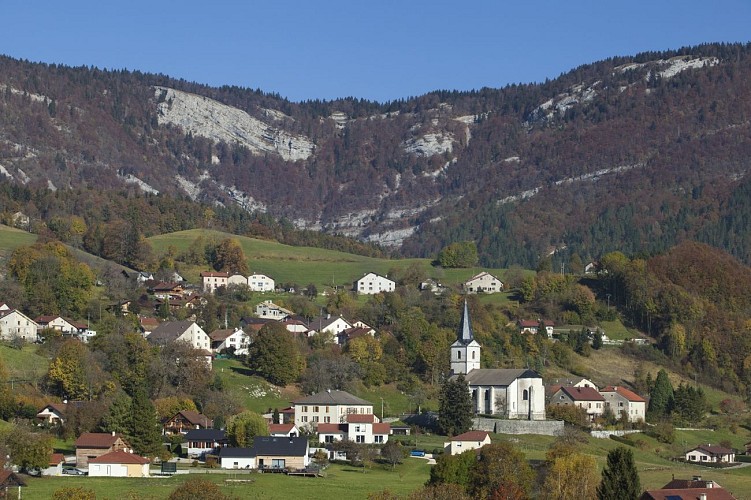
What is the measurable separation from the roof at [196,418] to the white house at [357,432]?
6436mm

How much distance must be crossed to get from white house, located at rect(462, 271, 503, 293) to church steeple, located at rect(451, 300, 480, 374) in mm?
35338

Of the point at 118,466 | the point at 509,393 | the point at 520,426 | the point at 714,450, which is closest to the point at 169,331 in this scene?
the point at 509,393

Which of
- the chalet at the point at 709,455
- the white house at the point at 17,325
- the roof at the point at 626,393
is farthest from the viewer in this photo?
the roof at the point at 626,393

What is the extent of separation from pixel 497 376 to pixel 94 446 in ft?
118

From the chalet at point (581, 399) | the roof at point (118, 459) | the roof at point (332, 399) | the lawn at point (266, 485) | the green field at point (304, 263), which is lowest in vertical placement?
the lawn at point (266, 485)

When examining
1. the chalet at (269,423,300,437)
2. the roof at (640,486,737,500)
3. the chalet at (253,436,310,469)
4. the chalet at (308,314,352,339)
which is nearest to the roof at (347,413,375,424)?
the chalet at (269,423,300,437)

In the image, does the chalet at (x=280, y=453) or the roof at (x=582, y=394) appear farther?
the roof at (x=582, y=394)

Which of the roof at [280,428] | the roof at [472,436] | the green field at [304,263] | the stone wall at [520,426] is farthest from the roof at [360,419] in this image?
the green field at [304,263]

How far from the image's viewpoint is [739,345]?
440ft

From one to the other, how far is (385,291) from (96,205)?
143ft

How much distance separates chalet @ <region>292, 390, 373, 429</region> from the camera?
94375 millimetres

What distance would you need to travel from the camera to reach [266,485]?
72250 mm

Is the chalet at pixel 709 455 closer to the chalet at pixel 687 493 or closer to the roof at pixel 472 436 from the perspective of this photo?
the roof at pixel 472 436

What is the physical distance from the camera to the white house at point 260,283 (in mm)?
146375
